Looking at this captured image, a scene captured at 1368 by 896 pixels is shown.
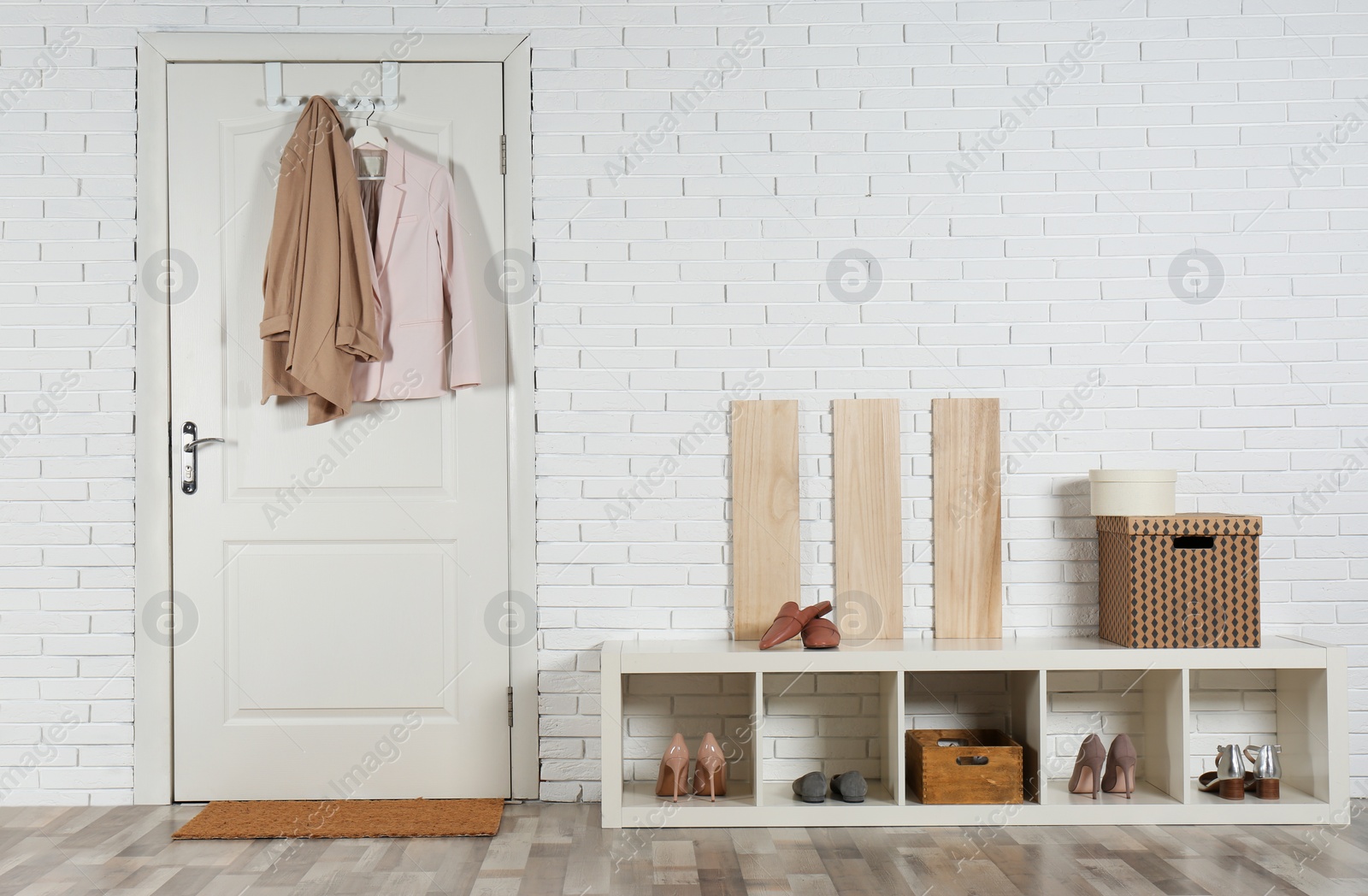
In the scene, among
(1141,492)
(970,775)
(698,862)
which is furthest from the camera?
(1141,492)

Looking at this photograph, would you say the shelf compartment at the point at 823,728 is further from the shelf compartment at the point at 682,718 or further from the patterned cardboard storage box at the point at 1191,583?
the patterned cardboard storage box at the point at 1191,583

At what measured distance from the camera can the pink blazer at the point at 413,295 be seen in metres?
2.64

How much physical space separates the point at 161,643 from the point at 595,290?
1.55 meters

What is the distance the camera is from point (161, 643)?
270 centimetres

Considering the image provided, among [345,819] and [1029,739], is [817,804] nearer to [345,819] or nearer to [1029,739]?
[1029,739]

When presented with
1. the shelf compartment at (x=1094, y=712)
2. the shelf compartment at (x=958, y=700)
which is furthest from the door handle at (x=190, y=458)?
the shelf compartment at (x=1094, y=712)

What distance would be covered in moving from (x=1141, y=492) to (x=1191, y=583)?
0.26 meters

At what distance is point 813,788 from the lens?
249 centimetres

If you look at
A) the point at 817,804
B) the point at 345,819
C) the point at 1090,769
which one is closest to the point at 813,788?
the point at 817,804

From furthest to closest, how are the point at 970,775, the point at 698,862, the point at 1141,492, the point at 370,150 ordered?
the point at 370,150 → the point at 1141,492 → the point at 970,775 → the point at 698,862

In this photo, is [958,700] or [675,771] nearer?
[675,771]

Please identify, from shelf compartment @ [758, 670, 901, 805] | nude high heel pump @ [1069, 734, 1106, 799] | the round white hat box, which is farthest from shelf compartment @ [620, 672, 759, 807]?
the round white hat box

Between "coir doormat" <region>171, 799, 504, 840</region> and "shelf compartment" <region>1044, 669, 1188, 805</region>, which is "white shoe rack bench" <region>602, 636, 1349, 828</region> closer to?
"shelf compartment" <region>1044, 669, 1188, 805</region>

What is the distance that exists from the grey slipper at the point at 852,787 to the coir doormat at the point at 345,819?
879 mm
